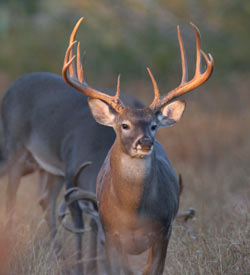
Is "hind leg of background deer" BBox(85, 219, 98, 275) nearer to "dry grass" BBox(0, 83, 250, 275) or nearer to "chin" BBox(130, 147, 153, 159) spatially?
"dry grass" BBox(0, 83, 250, 275)

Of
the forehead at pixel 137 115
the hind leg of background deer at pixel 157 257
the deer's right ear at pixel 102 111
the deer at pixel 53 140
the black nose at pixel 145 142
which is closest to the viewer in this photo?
the black nose at pixel 145 142

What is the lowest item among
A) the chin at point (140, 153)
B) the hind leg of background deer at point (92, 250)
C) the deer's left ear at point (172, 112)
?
the hind leg of background deer at point (92, 250)

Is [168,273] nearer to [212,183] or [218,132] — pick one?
[212,183]

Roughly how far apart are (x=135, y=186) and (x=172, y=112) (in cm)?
74

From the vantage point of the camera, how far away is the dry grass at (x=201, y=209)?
5.28m

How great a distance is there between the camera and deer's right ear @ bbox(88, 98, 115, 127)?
5.33 meters

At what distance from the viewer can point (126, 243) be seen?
206 inches

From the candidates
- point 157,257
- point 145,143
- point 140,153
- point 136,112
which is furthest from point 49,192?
point 145,143

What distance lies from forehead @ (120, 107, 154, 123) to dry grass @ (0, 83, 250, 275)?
112cm

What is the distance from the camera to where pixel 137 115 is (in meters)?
4.97

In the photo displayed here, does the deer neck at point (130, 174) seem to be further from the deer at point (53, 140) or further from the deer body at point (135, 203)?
the deer at point (53, 140)

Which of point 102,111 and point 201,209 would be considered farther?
point 201,209

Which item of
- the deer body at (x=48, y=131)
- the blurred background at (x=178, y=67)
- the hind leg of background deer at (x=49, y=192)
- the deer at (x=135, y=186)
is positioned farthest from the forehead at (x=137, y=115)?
the hind leg of background deer at (x=49, y=192)

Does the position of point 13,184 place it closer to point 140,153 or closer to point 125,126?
point 125,126
